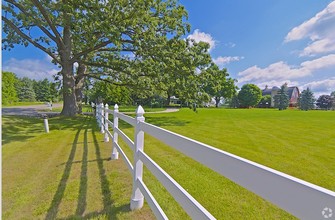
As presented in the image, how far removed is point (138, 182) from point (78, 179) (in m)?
1.80

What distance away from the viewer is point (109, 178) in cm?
418

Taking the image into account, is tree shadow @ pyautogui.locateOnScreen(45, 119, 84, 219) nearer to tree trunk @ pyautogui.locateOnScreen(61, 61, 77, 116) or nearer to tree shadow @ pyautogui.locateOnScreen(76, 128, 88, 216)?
tree shadow @ pyautogui.locateOnScreen(76, 128, 88, 216)

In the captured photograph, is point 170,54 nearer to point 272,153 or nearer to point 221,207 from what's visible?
point 272,153

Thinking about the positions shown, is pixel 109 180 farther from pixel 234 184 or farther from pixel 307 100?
pixel 307 100

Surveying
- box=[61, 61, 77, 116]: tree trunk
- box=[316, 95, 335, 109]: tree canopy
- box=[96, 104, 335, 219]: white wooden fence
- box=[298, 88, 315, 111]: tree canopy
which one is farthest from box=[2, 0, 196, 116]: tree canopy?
box=[316, 95, 335, 109]: tree canopy

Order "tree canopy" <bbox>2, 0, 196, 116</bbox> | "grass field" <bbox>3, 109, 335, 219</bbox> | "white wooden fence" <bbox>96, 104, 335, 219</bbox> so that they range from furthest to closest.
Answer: "tree canopy" <bbox>2, 0, 196, 116</bbox>
"grass field" <bbox>3, 109, 335, 219</bbox>
"white wooden fence" <bbox>96, 104, 335, 219</bbox>

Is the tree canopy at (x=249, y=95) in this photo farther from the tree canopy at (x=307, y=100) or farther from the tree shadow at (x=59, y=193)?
the tree shadow at (x=59, y=193)

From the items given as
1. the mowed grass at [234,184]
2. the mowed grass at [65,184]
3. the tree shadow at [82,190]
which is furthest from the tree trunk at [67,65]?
the tree shadow at [82,190]

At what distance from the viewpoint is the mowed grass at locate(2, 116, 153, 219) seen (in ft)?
9.93

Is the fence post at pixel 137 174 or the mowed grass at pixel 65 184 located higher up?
the fence post at pixel 137 174

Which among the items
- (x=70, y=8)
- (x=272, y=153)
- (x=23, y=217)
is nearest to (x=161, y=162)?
(x=23, y=217)

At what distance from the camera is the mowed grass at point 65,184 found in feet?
9.93

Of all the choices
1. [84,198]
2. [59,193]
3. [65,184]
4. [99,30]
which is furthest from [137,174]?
[99,30]

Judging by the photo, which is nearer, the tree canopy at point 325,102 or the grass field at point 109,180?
the grass field at point 109,180
